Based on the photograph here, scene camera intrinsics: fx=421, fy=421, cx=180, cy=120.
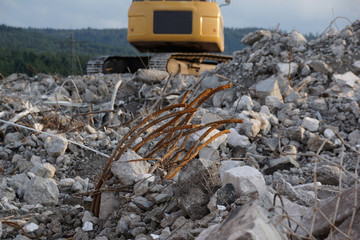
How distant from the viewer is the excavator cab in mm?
10039

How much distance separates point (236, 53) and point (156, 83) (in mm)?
1597

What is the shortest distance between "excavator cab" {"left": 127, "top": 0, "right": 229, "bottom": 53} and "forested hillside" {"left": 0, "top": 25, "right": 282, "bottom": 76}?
0.57 metres

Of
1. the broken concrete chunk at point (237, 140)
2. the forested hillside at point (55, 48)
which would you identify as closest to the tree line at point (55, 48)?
the forested hillside at point (55, 48)

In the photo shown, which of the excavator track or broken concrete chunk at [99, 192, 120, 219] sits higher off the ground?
the excavator track

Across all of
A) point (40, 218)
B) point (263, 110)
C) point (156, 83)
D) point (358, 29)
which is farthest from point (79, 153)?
point (358, 29)

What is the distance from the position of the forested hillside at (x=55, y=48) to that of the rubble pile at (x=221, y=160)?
1.70 m

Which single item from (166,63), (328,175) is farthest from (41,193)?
(166,63)

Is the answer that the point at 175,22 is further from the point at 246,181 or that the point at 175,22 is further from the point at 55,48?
the point at 55,48

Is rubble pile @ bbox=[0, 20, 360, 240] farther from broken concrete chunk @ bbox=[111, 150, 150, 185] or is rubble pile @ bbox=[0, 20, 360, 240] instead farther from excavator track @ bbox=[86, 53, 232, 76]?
excavator track @ bbox=[86, 53, 232, 76]

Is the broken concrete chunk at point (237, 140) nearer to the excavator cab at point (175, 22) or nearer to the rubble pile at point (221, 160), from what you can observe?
the rubble pile at point (221, 160)

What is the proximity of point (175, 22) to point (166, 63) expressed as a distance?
1.12 meters

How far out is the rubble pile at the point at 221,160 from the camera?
1.70 metres

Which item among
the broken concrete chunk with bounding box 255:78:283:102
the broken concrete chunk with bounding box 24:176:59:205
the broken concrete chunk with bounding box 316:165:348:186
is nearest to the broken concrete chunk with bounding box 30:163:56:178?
the broken concrete chunk with bounding box 24:176:59:205

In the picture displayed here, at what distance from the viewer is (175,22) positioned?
1027 cm
